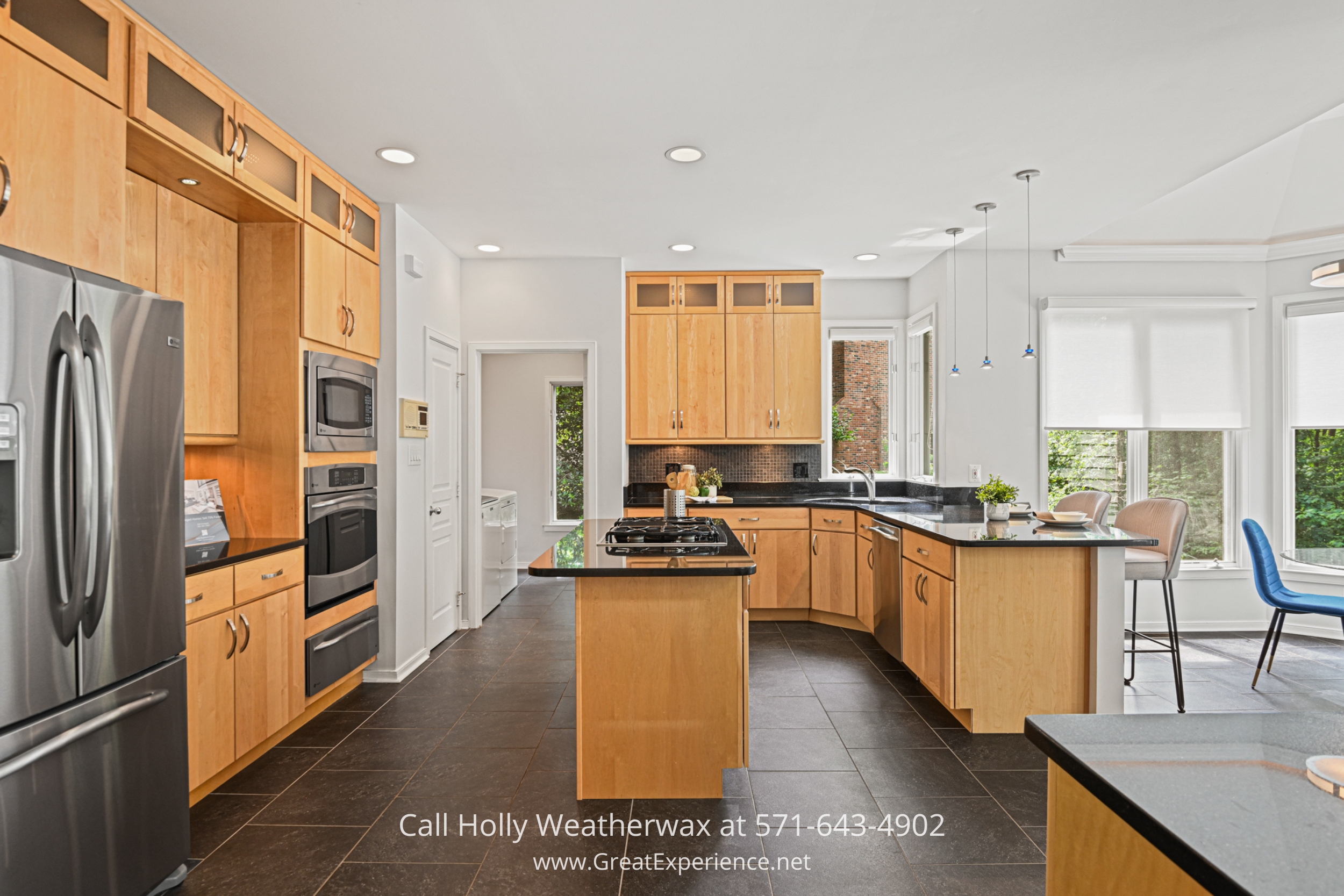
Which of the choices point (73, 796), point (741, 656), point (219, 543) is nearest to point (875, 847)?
point (741, 656)

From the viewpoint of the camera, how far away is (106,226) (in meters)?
2.01

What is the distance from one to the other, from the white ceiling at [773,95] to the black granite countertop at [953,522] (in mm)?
1734

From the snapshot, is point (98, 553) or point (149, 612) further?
point (149, 612)

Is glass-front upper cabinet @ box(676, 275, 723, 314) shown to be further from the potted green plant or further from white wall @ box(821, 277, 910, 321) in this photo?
the potted green plant

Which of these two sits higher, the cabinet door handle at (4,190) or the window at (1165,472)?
the cabinet door handle at (4,190)

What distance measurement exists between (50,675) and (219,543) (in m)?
1.35

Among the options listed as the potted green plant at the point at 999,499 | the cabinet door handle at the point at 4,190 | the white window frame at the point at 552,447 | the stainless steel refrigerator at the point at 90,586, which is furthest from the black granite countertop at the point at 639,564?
the white window frame at the point at 552,447

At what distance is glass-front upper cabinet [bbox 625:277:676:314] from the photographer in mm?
5484

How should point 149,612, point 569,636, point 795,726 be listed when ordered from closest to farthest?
point 149,612 < point 795,726 < point 569,636

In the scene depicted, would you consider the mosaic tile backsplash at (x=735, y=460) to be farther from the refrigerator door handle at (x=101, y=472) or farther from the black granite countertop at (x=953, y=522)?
the refrigerator door handle at (x=101, y=472)

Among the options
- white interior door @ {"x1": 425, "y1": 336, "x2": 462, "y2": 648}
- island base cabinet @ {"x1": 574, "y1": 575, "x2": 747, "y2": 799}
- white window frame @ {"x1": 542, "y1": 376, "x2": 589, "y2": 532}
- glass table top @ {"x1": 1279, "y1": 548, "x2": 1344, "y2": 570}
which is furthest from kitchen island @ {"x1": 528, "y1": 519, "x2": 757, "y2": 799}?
white window frame @ {"x1": 542, "y1": 376, "x2": 589, "y2": 532}

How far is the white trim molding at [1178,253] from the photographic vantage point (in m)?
4.84

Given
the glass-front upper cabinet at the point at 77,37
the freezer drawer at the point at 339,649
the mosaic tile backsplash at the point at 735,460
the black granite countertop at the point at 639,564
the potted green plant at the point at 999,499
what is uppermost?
the glass-front upper cabinet at the point at 77,37

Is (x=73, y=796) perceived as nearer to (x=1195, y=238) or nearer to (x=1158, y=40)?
(x=1158, y=40)
